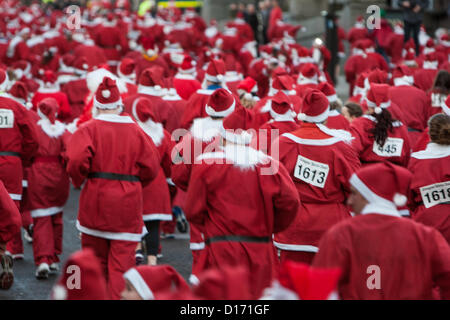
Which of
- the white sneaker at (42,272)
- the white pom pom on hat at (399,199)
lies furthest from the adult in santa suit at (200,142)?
the white sneaker at (42,272)

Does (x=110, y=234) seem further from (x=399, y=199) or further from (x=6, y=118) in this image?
(x=399, y=199)

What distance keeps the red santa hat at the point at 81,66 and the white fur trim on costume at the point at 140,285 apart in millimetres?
11122

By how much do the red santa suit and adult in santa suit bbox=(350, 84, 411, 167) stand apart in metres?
1.55

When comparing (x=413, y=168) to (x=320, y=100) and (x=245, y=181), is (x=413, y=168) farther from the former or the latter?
(x=245, y=181)

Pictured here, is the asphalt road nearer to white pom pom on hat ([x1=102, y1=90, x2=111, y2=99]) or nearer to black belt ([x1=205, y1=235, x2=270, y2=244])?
white pom pom on hat ([x1=102, y1=90, x2=111, y2=99])

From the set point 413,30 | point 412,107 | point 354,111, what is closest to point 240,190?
point 354,111

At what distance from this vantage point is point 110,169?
23.5 ft

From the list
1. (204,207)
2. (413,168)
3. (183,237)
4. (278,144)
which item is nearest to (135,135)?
(278,144)

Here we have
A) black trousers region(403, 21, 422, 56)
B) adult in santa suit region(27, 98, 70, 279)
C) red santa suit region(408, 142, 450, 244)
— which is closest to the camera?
red santa suit region(408, 142, 450, 244)

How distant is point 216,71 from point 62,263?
2.95 meters

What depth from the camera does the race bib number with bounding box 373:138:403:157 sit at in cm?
873

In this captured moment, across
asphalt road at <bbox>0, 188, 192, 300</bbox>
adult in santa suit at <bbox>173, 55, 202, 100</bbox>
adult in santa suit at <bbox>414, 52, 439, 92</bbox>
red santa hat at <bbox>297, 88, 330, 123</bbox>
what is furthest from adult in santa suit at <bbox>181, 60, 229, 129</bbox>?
adult in santa suit at <bbox>414, 52, 439, 92</bbox>

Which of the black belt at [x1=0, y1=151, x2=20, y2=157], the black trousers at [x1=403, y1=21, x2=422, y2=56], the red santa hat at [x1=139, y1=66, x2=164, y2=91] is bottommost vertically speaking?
the black trousers at [x1=403, y1=21, x2=422, y2=56]

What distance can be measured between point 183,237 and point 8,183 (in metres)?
2.92
